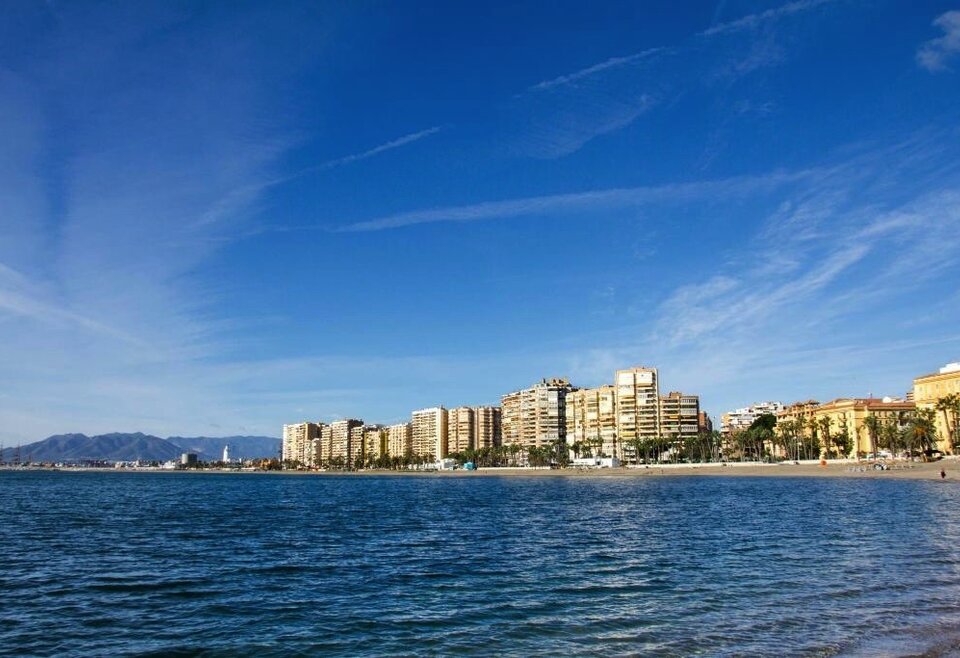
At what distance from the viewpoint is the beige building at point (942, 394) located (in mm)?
157738

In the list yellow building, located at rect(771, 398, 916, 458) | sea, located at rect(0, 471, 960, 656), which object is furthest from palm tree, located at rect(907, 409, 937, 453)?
sea, located at rect(0, 471, 960, 656)

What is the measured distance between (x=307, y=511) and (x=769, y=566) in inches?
1963

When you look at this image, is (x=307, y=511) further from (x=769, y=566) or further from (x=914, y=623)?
(x=914, y=623)

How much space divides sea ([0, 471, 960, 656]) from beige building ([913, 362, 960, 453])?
126 m

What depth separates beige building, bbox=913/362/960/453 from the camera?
157738 mm

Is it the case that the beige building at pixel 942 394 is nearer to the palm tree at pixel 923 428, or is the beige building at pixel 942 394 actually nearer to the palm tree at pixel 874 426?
the palm tree at pixel 923 428

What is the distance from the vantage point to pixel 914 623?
765 inches

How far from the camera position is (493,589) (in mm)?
25844

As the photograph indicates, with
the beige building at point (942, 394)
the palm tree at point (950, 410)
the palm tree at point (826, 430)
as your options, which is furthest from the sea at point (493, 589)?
the palm tree at point (826, 430)

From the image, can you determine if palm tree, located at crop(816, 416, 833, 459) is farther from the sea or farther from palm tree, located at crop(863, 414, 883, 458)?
the sea

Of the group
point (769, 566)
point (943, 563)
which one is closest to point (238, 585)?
point (769, 566)

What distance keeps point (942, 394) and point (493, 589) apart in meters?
171

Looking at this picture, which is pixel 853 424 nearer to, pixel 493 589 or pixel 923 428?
pixel 923 428

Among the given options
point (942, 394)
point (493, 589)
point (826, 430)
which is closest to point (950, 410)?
point (942, 394)
